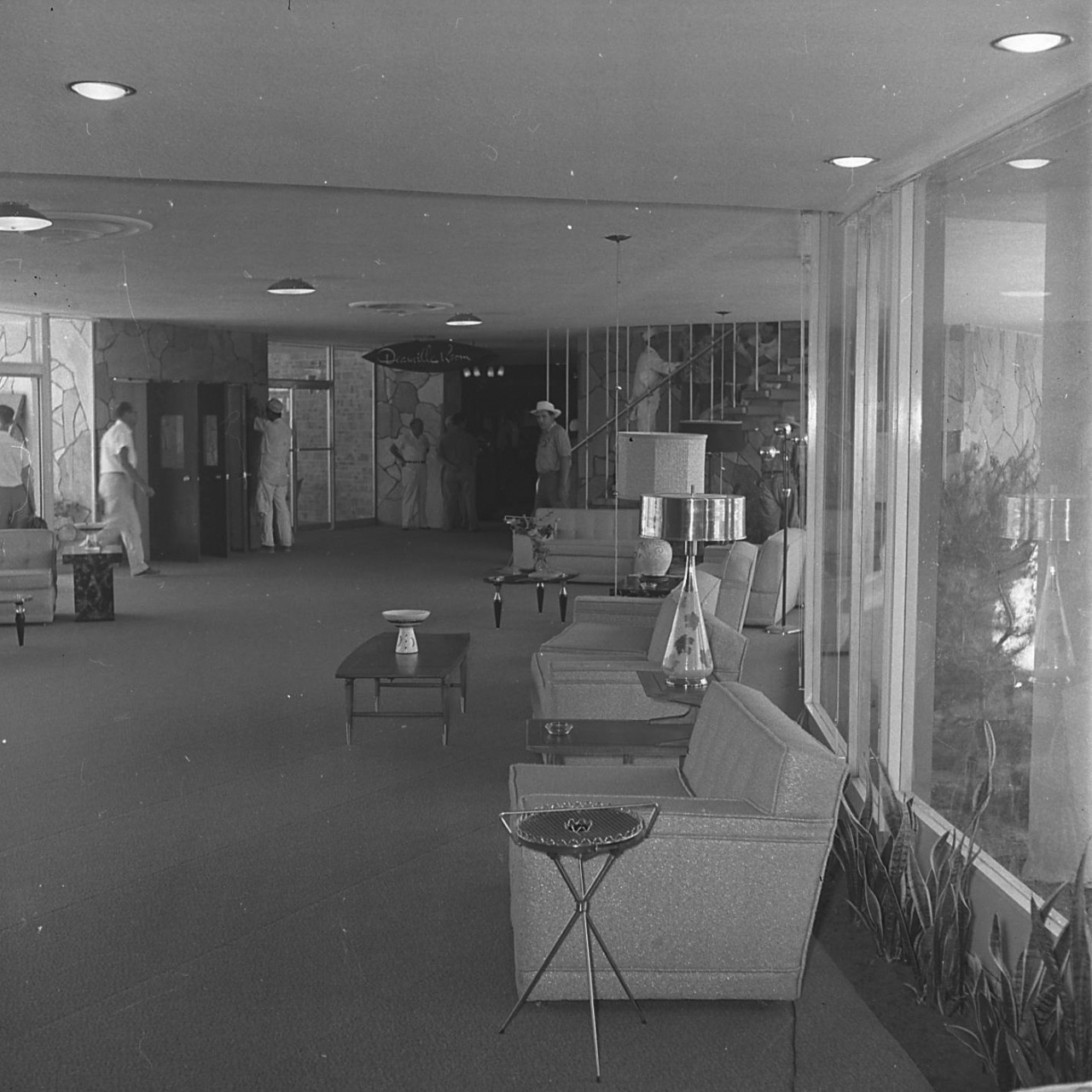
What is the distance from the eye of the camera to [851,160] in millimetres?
4648

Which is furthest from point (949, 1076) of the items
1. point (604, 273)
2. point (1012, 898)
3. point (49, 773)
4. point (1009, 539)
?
point (604, 273)

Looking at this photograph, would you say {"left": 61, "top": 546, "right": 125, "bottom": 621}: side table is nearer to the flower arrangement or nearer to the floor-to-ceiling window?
the flower arrangement

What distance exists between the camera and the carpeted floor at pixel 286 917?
10.9 feet

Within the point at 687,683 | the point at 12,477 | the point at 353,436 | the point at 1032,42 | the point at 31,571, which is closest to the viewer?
the point at 1032,42

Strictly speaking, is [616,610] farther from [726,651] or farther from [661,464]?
[726,651]

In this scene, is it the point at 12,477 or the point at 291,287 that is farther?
the point at 12,477

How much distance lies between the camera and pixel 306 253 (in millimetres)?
9055

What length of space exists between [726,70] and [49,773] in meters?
4.38

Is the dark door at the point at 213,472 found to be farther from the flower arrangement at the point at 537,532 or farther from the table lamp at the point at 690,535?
the table lamp at the point at 690,535

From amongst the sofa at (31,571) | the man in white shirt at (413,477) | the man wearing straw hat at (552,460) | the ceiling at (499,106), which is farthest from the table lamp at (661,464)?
the man in white shirt at (413,477)

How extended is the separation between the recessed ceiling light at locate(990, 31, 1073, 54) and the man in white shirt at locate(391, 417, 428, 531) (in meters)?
17.3

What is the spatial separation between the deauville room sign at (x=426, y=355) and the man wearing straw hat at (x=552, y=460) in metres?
1.40

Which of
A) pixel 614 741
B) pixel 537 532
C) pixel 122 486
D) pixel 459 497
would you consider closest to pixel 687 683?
pixel 614 741

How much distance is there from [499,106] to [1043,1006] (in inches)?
112
